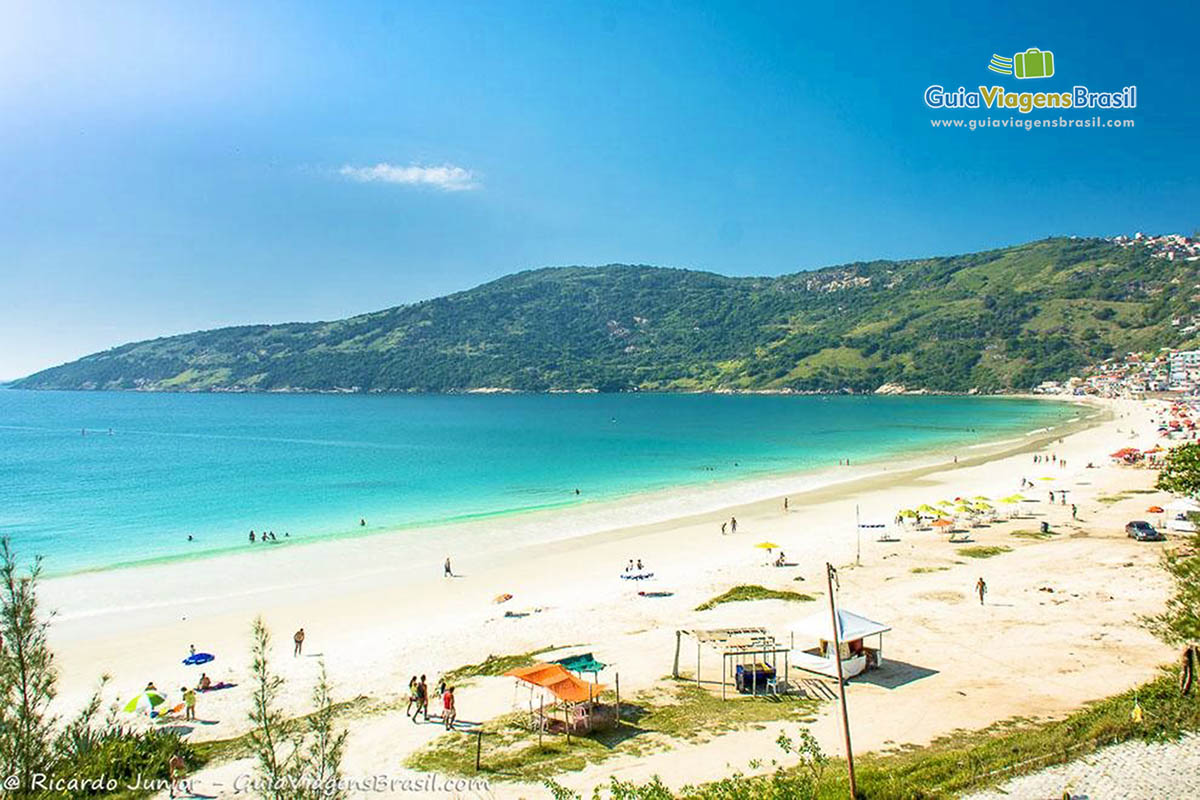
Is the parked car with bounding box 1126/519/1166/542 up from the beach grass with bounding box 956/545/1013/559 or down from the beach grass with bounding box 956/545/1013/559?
up

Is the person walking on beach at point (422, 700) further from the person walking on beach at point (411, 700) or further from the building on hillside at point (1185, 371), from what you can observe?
the building on hillside at point (1185, 371)

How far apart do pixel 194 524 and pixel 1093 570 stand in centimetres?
4999

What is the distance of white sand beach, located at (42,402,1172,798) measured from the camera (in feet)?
52.6

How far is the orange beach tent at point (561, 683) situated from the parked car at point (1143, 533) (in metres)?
31.0

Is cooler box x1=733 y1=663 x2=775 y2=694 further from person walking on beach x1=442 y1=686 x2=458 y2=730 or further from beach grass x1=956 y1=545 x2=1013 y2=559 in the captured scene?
beach grass x1=956 y1=545 x2=1013 y2=559

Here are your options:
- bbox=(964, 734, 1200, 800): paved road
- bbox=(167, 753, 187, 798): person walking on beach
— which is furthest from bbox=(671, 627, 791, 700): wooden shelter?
bbox=(167, 753, 187, 798): person walking on beach

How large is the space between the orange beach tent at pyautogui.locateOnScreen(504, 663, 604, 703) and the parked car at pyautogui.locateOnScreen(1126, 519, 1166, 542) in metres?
31.0

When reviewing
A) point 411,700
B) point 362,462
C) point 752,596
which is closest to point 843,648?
point 752,596

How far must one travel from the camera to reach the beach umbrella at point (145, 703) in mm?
16998

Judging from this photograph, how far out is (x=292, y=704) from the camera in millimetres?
18375

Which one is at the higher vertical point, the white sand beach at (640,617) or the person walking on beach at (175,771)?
the person walking on beach at (175,771)

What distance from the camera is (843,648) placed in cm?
1859

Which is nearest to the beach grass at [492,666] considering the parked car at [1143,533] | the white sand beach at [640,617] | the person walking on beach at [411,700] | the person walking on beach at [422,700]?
the white sand beach at [640,617]

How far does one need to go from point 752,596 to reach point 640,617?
4704 mm
